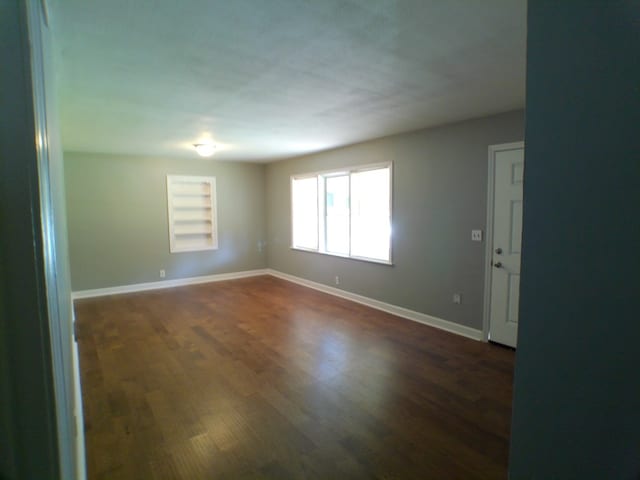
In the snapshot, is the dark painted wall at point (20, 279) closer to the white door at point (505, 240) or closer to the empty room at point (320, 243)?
the empty room at point (320, 243)

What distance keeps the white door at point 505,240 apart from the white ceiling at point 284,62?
583 millimetres

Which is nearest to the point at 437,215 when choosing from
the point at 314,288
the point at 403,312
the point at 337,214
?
the point at 403,312

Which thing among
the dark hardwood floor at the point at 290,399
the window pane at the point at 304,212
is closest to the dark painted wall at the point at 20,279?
the dark hardwood floor at the point at 290,399

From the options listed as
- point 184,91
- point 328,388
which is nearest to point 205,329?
point 328,388

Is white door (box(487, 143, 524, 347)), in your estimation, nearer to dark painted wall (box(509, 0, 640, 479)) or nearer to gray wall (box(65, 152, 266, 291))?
dark painted wall (box(509, 0, 640, 479))

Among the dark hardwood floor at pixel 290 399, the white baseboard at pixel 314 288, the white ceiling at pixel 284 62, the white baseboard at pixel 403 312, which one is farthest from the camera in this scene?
the white baseboard at pixel 314 288

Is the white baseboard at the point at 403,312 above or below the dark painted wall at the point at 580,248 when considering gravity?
below

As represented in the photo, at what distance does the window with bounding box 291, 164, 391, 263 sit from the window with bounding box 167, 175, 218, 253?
182cm

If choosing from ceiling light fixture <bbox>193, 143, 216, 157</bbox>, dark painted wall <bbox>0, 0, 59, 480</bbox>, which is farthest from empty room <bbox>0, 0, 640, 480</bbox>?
ceiling light fixture <bbox>193, 143, 216, 157</bbox>

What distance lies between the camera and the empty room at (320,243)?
23.9 inches

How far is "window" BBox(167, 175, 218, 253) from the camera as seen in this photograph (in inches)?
265

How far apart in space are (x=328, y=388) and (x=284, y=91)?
2634 millimetres

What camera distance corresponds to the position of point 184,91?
2.85 metres

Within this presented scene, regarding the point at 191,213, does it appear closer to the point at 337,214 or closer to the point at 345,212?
the point at 337,214
